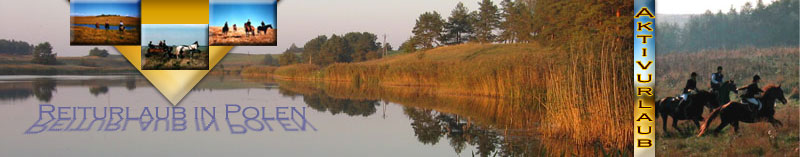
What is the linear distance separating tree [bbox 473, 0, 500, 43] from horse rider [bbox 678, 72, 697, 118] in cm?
4314

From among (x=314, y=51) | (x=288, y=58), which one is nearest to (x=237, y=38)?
(x=314, y=51)

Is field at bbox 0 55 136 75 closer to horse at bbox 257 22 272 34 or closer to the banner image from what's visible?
the banner image

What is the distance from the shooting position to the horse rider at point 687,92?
6.75m

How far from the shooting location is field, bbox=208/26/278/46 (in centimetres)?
450

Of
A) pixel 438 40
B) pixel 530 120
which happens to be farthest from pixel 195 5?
pixel 438 40

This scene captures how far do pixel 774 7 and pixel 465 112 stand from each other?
8736mm

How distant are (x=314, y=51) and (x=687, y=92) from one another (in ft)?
114

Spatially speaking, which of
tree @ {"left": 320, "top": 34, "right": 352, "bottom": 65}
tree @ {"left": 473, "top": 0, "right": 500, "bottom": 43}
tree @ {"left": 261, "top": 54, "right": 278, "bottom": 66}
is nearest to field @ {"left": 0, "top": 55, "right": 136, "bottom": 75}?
tree @ {"left": 320, "top": 34, "right": 352, "bottom": 65}

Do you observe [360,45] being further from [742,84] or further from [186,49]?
[186,49]

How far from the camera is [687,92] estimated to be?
6996 mm

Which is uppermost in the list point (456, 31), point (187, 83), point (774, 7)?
point (456, 31)

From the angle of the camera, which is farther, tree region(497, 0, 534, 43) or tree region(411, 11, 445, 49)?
tree region(411, 11, 445, 49)

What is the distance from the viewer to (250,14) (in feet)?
15.2

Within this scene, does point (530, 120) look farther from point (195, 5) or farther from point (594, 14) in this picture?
point (195, 5)
